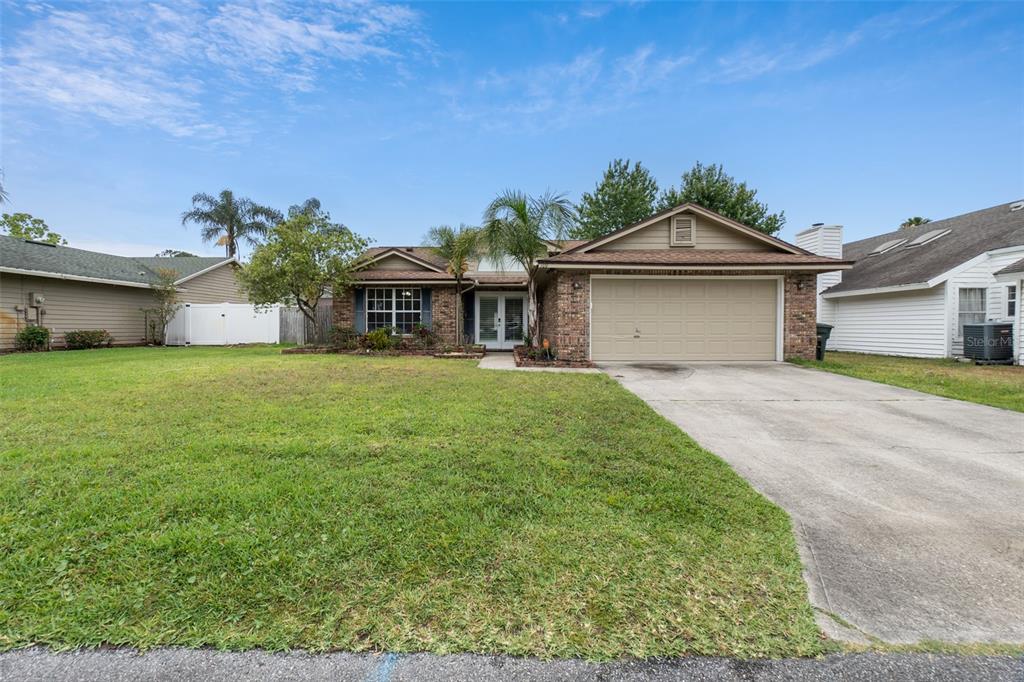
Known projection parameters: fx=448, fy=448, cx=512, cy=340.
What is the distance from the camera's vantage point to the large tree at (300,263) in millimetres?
13820

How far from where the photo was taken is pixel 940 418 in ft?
19.2

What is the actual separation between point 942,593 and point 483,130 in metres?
18.6

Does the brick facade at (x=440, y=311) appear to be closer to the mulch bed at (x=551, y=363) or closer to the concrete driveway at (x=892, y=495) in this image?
the mulch bed at (x=551, y=363)

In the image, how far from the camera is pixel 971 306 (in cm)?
1305

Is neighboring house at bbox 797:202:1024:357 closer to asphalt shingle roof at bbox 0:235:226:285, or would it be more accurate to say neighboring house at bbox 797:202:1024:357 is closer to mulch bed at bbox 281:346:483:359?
mulch bed at bbox 281:346:483:359

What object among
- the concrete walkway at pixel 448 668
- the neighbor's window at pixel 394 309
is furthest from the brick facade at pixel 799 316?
the concrete walkway at pixel 448 668

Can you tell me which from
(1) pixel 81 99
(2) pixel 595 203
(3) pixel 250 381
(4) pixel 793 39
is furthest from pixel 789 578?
(2) pixel 595 203

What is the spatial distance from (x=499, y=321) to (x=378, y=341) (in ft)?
15.7

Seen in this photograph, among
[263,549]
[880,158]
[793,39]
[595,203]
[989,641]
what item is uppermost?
[595,203]

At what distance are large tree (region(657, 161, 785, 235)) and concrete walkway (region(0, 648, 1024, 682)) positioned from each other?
28.3 metres

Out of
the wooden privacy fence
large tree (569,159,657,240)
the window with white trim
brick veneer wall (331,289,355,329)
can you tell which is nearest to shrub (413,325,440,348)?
brick veneer wall (331,289,355,329)

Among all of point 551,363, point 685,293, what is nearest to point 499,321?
point 551,363

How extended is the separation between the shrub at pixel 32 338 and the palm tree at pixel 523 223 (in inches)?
611

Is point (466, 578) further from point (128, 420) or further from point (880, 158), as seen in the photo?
point (880, 158)
